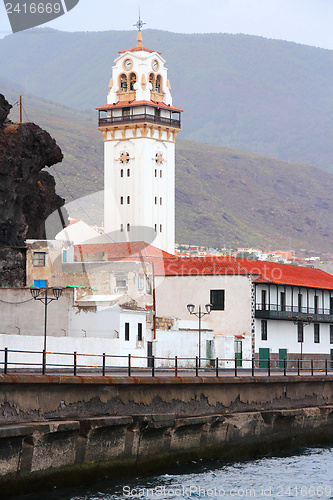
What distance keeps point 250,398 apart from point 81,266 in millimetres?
21837

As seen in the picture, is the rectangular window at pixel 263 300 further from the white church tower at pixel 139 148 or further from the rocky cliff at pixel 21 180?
the white church tower at pixel 139 148

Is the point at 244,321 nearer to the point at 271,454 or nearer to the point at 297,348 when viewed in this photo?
the point at 297,348

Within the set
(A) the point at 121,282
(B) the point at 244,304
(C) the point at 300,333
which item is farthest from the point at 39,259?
(C) the point at 300,333

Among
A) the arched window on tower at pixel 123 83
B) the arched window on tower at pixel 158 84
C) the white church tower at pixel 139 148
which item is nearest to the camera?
the white church tower at pixel 139 148

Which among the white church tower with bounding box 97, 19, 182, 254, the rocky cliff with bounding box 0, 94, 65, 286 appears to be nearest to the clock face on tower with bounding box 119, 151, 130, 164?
the white church tower with bounding box 97, 19, 182, 254

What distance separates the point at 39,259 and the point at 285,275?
2111cm

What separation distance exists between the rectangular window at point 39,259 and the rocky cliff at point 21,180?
9.67 ft

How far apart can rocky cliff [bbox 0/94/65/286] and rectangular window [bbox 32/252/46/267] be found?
2.95 metres

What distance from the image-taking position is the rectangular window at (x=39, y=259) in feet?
192

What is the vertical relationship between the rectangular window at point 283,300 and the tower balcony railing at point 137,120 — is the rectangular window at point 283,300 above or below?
below

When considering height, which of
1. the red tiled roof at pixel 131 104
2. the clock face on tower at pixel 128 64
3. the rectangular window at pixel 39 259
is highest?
the clock face on tower at pixel 128 64

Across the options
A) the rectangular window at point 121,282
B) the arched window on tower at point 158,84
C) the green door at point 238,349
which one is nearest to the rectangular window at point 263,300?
the green door at point 238,349

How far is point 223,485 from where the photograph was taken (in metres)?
33.9

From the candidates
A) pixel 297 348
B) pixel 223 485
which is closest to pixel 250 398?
pixel 223 485
